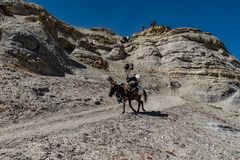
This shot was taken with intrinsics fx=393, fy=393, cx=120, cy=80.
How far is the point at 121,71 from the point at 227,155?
139ft

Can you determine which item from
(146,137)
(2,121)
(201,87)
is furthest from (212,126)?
(201,87)

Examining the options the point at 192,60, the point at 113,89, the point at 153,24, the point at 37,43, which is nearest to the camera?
the point at 113,89

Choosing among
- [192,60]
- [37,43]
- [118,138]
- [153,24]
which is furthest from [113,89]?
[153,24]

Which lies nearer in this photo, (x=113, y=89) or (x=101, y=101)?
(x=113, y=89)

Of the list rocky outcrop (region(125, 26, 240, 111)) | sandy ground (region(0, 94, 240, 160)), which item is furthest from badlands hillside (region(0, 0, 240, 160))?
rocky outcrop (region(125, 26, 240, 111))

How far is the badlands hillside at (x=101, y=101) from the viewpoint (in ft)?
62.4

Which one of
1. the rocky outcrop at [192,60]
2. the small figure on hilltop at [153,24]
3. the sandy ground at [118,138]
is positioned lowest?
the sandy ground at [118,138]

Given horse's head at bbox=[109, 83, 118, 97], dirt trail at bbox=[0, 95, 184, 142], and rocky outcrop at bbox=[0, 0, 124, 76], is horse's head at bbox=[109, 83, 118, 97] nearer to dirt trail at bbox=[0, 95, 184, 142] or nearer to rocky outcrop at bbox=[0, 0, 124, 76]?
dirt trail at bbox=[0, 95, 184, 142]

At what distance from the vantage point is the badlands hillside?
749 inches

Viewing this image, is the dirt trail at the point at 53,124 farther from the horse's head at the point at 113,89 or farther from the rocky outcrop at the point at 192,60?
the rocky outcrop at the point at 192,60

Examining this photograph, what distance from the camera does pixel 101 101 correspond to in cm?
3500

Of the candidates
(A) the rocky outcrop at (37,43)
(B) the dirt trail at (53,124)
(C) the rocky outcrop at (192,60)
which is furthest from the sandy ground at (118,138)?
(C) the rocky outcrop at (192,60)

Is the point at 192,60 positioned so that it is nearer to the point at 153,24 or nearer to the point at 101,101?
the point at 153,24

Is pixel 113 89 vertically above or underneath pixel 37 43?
underneath
